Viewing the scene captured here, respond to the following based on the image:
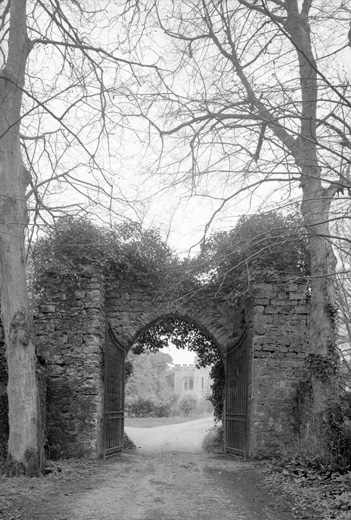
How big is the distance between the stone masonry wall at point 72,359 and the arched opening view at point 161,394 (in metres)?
1.55

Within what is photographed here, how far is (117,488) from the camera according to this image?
22.7 ft

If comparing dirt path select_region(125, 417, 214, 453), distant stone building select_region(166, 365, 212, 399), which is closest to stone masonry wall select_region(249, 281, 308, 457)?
dirt path select_region(125, 417, 214, 453)

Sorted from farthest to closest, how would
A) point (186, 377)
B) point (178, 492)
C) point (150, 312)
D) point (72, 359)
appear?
point (186, 377)
point (150, 312)
point (72, 359)
point (178, 492)

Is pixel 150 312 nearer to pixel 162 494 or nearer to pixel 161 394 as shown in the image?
pixel 162 494

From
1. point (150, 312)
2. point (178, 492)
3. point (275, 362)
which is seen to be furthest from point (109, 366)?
point (178, 492)

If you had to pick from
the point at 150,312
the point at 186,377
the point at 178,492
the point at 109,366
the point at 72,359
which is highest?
the point at 150,312

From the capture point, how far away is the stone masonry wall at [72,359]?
374 inches

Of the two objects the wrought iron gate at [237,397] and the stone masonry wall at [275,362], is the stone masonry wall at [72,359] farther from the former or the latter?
the stone masonry wall at [275,362]

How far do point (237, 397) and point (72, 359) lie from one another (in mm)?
3112

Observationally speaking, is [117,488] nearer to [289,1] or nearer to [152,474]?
[152,474]

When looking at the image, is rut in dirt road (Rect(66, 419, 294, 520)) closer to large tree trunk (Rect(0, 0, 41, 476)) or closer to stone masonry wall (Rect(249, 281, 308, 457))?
stone masonry wall (Rect(249, 281, 308, 457))

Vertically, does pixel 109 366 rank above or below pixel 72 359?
below

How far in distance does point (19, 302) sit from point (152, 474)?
313 cm

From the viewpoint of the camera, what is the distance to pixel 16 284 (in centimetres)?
762
